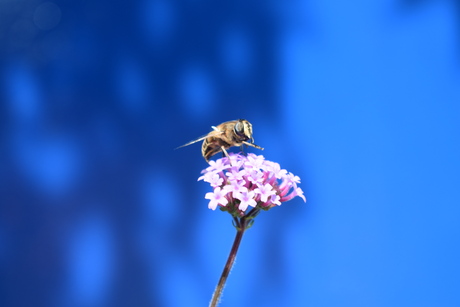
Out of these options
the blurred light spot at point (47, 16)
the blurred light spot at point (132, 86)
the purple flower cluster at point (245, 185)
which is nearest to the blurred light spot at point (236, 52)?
the blurred light spot at point (132, 86)

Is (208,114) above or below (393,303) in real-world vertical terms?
above

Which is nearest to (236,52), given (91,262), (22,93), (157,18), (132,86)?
(157,18)

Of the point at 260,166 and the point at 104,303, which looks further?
the point at 104,303

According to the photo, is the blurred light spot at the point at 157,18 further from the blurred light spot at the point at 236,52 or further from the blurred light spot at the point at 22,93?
the blurred light spot at the point at 22,93

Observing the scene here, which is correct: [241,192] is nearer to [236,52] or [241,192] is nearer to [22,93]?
[236,52]

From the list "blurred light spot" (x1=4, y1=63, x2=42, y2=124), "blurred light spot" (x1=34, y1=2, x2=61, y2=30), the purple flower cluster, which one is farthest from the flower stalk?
"blurred light spot" (x1=34, y1=2, x2=61, y2=30)

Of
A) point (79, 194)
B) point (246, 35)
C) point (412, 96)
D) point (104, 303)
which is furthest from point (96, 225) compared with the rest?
point (412, 96)

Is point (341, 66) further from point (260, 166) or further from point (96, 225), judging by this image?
point (96, 225)
